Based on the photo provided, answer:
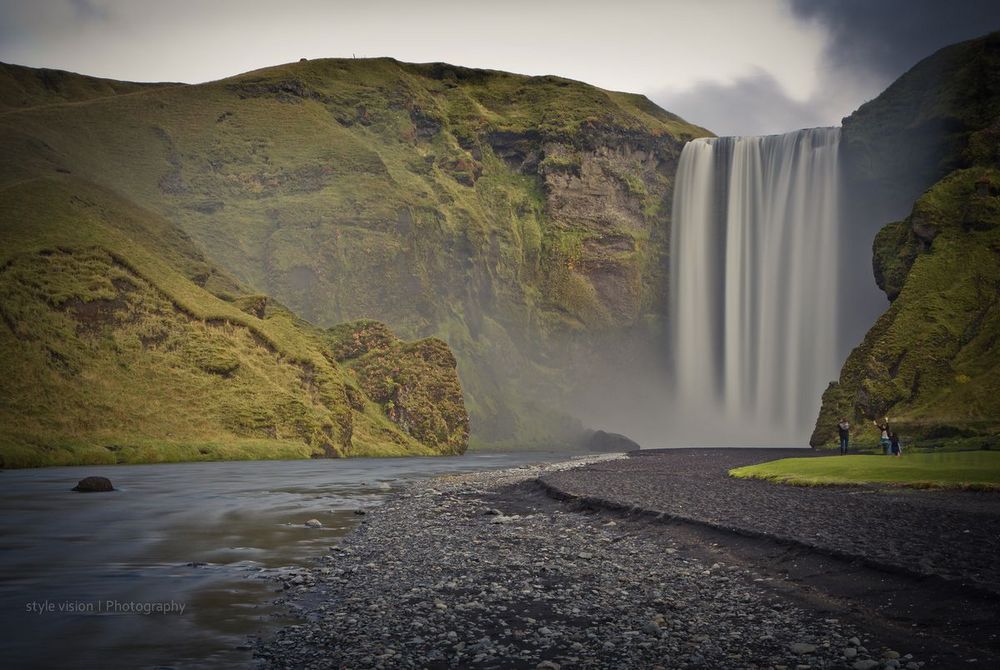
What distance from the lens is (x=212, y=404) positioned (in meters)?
87.3

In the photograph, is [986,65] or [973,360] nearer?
[973,360]

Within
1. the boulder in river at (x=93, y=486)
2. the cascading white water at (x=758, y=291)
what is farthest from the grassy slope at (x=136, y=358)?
the cascading white water at (x=758, y=291)

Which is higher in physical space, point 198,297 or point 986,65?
point 986,65

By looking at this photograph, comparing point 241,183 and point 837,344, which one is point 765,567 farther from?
point 241,183

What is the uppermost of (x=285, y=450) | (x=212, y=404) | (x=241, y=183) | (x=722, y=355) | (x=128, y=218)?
(x=241, y=183)

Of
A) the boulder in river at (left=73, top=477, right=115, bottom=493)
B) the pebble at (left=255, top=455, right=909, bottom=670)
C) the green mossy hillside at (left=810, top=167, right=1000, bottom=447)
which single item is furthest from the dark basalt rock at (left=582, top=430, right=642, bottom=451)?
the pebble at (left=255, top=455, right=909, bottom=670)

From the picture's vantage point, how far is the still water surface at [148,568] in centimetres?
1077

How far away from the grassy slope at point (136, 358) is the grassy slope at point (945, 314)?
65.5m

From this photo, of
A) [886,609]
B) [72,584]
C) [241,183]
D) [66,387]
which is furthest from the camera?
[241,183]

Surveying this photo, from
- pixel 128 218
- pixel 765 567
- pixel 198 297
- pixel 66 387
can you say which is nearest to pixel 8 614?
pixel 765 567

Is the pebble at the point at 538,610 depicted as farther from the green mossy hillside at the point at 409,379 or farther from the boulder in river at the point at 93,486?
the green mossy hillside at the point at 409,379

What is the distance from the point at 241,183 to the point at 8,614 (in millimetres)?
174936

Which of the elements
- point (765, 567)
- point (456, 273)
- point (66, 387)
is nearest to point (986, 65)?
point (456, 273)

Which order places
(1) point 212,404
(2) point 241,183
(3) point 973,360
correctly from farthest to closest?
(2) point 241,183
(1) point 212,404
(3) point 973,360
